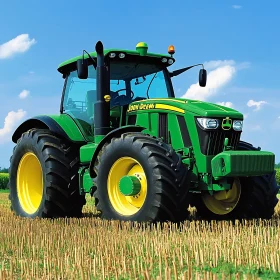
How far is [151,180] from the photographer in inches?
269

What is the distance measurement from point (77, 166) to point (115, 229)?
233cm

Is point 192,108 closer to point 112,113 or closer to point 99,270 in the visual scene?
point 112,113

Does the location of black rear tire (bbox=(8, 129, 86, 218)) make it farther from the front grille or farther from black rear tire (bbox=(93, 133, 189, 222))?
the front grille

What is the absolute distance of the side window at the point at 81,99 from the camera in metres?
8.80

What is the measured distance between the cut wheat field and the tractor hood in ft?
5.13

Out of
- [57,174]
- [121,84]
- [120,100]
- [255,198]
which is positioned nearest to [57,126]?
[57,174]

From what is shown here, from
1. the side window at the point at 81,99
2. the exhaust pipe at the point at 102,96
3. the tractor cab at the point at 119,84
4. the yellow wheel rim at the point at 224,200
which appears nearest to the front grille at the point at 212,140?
the yellow wheel rim at the point at 224,200

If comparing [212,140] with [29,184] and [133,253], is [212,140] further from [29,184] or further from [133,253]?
[29,184]

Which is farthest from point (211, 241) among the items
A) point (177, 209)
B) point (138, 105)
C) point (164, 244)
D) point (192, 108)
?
point (138, 105)

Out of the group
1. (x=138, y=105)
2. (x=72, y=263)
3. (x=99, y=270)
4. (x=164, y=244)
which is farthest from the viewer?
(x=138, y=105)

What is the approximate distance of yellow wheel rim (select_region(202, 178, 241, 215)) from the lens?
8.05 meters

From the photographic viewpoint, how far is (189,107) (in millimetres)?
7484

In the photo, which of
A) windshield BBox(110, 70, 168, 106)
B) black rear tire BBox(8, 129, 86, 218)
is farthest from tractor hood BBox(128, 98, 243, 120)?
black rear tire BBox(8, 129, 86, 218)

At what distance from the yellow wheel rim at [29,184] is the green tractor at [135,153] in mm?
18
